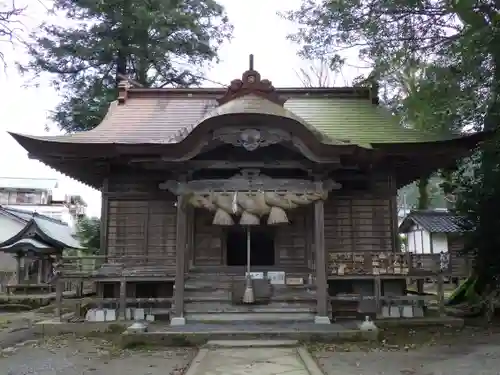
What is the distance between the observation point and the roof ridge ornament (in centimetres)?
1082

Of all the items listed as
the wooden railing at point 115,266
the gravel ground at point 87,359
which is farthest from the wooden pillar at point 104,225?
the gravel ground at point 87,359

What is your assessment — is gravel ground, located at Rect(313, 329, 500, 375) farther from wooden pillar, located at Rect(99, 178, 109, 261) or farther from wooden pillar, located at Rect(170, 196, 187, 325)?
wooden pillar, located at Rect(99, 178, 109, 261)

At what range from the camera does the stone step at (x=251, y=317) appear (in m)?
9.95

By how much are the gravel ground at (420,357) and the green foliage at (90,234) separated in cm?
1768

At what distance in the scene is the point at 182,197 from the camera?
33.9ft

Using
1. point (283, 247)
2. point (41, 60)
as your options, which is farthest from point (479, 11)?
point (41, 60)

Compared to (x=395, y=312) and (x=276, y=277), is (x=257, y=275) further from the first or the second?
(x=395, y=312)

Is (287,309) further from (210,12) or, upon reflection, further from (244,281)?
(210,12)

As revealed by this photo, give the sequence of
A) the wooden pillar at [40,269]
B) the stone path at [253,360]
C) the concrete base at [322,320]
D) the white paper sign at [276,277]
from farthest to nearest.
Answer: the wooden pillar at [40,269], the white paper sign at [276,277], the concrete base at [322,320], the stone path at [253,360]

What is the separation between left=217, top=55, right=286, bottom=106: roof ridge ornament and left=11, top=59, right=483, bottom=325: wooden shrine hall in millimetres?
26

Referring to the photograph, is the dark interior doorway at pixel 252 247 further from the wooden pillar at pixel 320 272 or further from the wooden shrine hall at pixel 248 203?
the wooden pillar at pixel 320 272

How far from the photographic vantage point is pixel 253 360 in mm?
Answer: 7516

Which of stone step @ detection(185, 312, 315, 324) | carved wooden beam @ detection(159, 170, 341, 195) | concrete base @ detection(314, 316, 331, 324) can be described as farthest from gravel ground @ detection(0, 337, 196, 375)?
carved wooden beam @ detection(159, 170, 341, 195)

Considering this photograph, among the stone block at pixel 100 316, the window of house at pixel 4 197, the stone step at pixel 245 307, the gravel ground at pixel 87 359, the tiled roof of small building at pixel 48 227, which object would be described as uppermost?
the window of house at pixel 4 197
